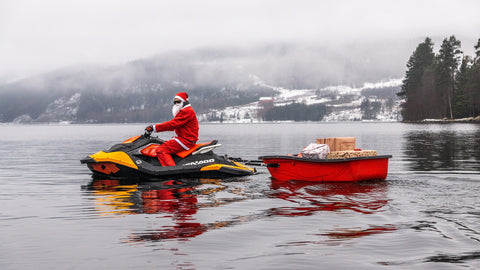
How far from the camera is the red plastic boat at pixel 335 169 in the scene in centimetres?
1469

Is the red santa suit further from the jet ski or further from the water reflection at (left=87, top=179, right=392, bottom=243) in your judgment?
the water reflection at (left=87, top=179, right=392, bottom=243)

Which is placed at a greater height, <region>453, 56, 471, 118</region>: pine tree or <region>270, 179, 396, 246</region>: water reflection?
<region>453, 56, 471, 118</region>: pine tree

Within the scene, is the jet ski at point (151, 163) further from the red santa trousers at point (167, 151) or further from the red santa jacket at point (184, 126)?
the red santa jacket at point (184, 126)

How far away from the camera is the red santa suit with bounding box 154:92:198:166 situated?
1642cm

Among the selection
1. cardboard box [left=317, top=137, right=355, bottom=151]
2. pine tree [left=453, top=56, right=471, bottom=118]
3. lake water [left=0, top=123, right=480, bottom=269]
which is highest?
pine tree [left=453, top=56, right=471, bottom=118]

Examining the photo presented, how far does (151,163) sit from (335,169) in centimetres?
590

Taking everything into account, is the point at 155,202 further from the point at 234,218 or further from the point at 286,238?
the point at 286,238

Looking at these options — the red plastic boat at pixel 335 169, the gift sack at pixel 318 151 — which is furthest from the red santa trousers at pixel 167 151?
the gift sack at pixel 318 151

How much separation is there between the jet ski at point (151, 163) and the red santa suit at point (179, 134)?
0.74 ft

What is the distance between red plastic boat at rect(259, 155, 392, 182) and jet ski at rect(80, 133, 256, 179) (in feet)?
7.27

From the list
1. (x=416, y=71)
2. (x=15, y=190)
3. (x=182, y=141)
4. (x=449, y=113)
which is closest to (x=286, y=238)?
(x=182, y=141)

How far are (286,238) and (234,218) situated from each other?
197 cm

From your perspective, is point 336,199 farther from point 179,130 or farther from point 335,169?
point 179,130

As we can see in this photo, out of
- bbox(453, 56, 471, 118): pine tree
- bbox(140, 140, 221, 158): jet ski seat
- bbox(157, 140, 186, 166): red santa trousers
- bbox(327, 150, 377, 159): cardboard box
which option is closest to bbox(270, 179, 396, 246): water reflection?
bbox(327, 150, 377, 159): cardboard box
